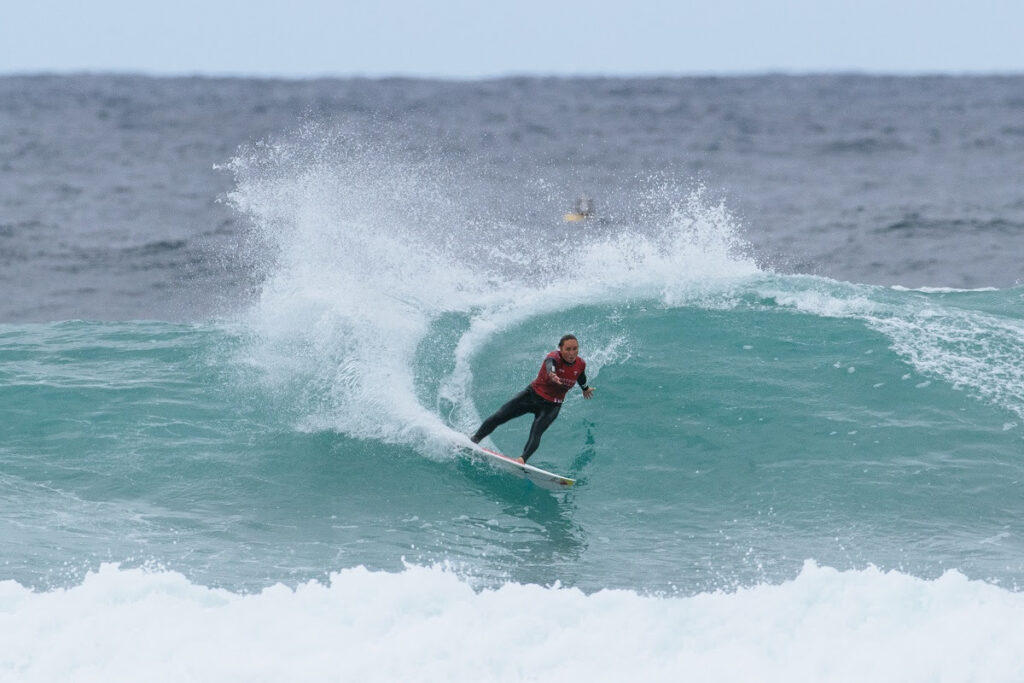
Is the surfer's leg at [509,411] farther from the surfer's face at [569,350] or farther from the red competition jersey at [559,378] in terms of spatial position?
the surfer's face at [569,350]

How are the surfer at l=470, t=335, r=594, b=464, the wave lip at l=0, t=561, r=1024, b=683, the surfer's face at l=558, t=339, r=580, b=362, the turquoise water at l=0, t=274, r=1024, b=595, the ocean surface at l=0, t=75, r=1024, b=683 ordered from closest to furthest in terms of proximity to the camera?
1. the wave lip at l=0, t=561, r=1024, b=683
2. the ocean surface at l=0, t=75, r=1024, b=683
3. the turquoise water at l=0, t=274, r=1024, b=595
4. the surfer's face at l=558, t=339, r=580, b=362
5. the surfer at l=470, t=335, r=594, b=464

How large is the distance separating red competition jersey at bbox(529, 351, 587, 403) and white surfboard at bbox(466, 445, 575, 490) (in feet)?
2.70

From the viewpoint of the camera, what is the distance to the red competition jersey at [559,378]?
445 inches

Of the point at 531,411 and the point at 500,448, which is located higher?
the point at 531,411

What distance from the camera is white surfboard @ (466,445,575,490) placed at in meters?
11.0

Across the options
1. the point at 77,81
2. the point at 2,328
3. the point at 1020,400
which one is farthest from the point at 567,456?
the point at 77,81

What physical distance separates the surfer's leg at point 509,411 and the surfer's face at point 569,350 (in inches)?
25.2

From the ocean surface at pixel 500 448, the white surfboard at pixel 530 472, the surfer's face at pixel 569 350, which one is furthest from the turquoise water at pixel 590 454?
the surfer's face at pixel 569 350

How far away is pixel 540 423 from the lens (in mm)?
11492

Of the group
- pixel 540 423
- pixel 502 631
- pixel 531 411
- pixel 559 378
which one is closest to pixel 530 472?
pixel 540 423

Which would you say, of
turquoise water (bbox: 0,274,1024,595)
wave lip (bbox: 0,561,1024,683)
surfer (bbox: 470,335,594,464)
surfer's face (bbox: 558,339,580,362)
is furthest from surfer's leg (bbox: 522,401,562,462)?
wave lip (bbox: 0,561,1024,683)

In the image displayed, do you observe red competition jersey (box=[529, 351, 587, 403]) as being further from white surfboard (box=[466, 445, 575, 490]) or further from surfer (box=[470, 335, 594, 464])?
white surfboard (box=[466, 445, 575, 490])

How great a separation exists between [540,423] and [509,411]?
1.22 ft

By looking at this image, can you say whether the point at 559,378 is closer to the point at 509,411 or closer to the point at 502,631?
the point at 509,411
